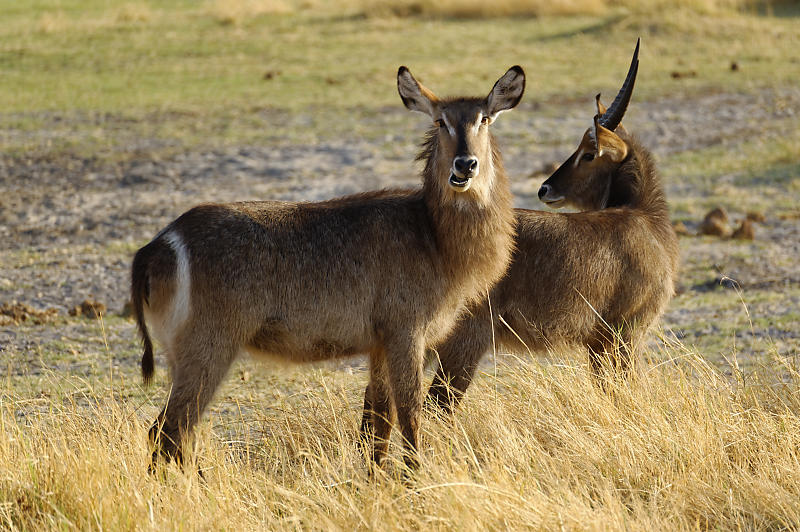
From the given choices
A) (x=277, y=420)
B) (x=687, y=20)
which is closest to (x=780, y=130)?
(x=687, y=20)

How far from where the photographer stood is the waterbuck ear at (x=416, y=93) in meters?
→ 4.80

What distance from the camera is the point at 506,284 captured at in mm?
5227

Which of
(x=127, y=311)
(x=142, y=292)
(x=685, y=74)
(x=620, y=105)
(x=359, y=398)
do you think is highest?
(x=620, y=105)

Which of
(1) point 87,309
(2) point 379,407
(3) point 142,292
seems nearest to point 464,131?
(2) point 379,407

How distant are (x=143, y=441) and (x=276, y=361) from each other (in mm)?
640

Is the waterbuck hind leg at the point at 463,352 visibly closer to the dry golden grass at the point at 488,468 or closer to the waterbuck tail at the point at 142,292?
the dry golden grass at the point at 488,468

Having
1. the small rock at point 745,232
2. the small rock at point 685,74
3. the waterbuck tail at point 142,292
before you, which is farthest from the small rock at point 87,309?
the small rock at point 685,74

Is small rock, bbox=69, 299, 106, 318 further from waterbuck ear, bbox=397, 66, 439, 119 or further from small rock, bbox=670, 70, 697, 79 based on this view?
small rock, bbox=670, 70, 697, 79

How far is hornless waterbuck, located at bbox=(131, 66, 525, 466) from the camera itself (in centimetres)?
431

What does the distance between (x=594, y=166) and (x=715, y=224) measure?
3.70 metres

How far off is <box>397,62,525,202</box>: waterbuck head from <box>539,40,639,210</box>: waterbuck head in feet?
4.27

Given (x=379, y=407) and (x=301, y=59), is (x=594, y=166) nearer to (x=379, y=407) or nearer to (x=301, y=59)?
(x=379, y=407)

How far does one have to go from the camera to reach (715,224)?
31.0 feet

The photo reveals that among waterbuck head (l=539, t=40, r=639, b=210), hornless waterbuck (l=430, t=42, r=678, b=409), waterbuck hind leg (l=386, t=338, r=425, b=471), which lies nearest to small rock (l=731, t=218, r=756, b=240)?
waterbuck head (l=539, t=40, r=639, b=210)
